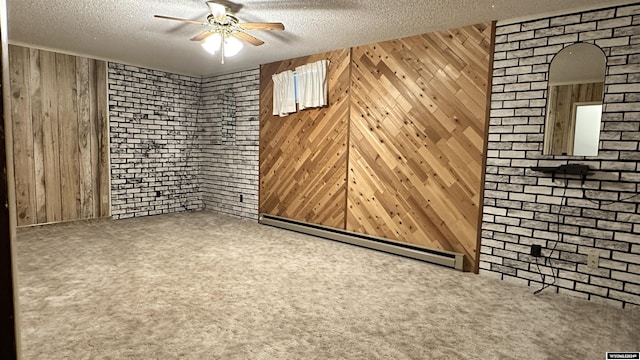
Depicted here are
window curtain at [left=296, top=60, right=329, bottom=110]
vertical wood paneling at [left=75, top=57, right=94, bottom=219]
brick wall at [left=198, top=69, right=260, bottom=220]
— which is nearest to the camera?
window curtain at [left=296, top=60, right=329, bottom=110]

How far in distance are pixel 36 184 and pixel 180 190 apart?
2025 mm

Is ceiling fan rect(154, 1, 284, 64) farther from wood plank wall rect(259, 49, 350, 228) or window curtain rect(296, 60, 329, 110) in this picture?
wood plank wall rect(259, 49, 350, 228)

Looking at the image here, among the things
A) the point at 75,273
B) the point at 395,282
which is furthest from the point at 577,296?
the point at 75,273

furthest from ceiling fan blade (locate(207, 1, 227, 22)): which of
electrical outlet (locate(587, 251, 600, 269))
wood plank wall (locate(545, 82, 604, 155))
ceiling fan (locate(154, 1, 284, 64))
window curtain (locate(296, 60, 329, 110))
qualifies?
electrical outlet (locate(587, 251, 600, 269))

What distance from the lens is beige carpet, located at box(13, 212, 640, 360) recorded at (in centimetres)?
213

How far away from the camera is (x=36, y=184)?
474cm

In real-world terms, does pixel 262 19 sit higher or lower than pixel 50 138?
higher

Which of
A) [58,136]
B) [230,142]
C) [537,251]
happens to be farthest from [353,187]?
[58,136]

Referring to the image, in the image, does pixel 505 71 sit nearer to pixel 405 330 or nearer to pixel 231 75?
pixel 405 330

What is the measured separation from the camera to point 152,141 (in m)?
5.88

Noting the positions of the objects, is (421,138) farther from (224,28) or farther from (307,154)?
(224,28)

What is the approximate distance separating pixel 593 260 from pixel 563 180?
68cm

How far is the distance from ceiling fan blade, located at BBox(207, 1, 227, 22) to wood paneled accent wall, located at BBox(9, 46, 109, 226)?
3.14m

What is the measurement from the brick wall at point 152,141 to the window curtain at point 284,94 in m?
2.00
